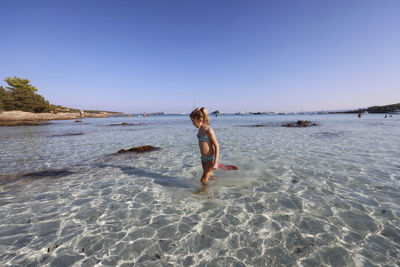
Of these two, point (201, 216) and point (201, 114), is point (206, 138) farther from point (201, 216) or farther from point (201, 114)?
point (201, 216)

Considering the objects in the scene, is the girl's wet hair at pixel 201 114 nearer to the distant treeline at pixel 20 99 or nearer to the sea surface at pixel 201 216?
the sea surface at pixel 201 216

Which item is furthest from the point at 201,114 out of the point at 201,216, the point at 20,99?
the point at 20,99

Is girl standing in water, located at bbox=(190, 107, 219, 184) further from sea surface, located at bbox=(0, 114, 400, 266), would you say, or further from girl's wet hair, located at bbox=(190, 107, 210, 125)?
sea surface, located at bbox=(0, 114, 400, 266)

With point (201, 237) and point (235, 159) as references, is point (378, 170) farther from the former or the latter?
point (201, 237)

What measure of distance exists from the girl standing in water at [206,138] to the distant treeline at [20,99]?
77475 mm

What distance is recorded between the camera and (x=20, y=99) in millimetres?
61938

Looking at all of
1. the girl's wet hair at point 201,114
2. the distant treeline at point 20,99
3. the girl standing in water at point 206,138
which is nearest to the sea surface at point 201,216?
the girl standing in water at point 206,138

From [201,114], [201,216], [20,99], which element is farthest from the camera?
[20,99]

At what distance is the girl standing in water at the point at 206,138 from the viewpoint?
6.03m

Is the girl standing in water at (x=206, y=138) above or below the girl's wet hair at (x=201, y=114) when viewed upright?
below

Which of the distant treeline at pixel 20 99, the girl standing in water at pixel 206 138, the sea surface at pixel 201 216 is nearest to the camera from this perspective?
the sea surface at pixel 201 216

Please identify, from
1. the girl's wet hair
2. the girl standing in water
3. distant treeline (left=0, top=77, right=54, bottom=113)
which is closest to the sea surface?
the girl standing in water

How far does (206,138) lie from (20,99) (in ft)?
280

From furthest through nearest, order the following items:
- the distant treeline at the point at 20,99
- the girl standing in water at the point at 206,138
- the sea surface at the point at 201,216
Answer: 1. the distant treeline at the point at 20,99
2. the girl standing in water at the point at 206,138
3. the sea surface at the point at 201,216
